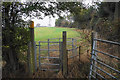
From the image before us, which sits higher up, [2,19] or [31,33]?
[2,19]

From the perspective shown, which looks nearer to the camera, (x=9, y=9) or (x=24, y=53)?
(x=9, y=9)

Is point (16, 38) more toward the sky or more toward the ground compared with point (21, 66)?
more toward the sky

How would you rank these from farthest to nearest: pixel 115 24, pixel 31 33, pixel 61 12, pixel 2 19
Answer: pixel 115 24 < pixel 61 12 < pixel 31 33 < pixel 2 19

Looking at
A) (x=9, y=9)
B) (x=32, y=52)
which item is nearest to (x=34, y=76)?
(x=32, y=52)

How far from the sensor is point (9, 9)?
3855 mm

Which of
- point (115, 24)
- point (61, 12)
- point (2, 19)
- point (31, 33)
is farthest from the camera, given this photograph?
point (115, 24)

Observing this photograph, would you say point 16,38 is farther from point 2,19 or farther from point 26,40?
point 2,19

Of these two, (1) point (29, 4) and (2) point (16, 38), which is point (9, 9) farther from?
(2) point (16, 38)

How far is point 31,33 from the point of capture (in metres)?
3.75

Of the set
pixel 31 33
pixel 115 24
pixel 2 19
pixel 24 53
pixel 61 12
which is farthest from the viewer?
pixel 115 24

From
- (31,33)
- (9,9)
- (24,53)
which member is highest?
(9,9)

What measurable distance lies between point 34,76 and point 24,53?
3.29ft

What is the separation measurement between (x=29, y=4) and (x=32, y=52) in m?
1.75

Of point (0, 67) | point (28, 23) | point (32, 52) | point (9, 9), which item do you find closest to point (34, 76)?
point (32, 52)
